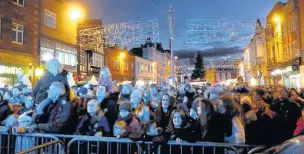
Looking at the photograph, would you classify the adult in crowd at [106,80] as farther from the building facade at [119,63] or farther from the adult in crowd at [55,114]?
the building facade at [119,63]

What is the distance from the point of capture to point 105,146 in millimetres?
4891

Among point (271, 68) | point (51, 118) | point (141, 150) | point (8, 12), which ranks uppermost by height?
point (8, 12)

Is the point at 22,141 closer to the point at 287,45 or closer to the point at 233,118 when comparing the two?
the point at 233,118

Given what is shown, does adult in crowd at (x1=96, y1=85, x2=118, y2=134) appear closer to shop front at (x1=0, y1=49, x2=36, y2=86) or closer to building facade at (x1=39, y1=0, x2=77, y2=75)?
shop front at (x1=0, y1=49, x2=36, y2=86)

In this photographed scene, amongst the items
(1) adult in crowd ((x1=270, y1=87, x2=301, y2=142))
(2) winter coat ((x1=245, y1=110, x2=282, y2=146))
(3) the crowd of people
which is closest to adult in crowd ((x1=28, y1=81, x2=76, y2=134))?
(3) the crowd of people

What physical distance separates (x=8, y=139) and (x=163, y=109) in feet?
9.90

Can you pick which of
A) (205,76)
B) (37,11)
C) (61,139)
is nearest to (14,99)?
(61,139)

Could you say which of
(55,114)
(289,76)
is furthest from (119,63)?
(55,114)

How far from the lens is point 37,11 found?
23.3m

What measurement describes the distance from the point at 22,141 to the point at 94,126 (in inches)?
51.8

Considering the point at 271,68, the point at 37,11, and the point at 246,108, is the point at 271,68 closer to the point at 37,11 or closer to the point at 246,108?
the point at 37,11

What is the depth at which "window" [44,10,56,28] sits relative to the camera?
2473 cm

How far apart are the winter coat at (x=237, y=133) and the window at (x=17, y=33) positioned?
65.7ft

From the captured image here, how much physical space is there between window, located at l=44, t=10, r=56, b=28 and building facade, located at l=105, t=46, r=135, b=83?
15.3m
